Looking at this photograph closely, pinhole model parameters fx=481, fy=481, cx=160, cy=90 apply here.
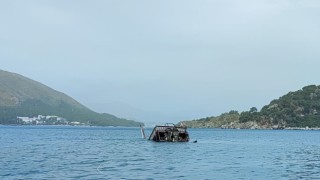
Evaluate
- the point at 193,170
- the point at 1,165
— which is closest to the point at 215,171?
the point at 193,170

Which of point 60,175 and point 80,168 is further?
point 80,168

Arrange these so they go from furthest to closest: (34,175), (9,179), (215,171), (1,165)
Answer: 1. (1,165)
2. (215,171)
3. (34,175)
4. (9,179)

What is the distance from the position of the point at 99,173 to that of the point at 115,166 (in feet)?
29.7

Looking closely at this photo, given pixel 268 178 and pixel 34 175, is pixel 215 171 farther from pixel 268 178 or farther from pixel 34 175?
pixel 34 175

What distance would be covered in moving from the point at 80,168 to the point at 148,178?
12531 mm

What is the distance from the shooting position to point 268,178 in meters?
53.2

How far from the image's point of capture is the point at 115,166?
210 ft

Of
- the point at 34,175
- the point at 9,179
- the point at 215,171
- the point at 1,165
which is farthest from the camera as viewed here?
the point at 1,165

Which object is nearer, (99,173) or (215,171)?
(99,173)

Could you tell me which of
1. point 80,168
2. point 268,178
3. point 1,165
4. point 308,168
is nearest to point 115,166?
point 80,168

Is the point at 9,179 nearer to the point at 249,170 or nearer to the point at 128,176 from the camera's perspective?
the point at 128,176

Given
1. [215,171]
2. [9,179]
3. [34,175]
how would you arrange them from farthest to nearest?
1. [215,171]
2. [34,175]
3. [9,179]

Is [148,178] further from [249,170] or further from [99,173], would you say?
[249,170]

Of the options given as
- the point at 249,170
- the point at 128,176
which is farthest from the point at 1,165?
the point at 249,170
